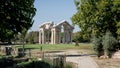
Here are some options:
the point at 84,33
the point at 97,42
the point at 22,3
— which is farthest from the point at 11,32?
the point at 84,33

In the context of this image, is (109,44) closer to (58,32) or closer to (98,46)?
(98,46)

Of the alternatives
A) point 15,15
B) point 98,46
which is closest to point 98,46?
point 98,46

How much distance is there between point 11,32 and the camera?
2822 cm

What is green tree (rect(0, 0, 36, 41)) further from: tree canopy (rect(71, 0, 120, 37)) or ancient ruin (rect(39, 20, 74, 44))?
ancient ruin (rect(39, 20, 74, 44))

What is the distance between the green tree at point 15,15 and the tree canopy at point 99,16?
2076cm

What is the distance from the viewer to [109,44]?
44344 millimetres

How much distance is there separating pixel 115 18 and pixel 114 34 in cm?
251

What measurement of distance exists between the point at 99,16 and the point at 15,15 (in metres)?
26.4

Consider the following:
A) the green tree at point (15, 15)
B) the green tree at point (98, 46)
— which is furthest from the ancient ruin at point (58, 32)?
the green tree at point (15, 15)

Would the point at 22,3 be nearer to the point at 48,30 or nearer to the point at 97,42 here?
the point at 97,42

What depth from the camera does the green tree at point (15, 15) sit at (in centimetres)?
2484

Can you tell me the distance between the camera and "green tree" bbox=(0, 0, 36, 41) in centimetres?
2484

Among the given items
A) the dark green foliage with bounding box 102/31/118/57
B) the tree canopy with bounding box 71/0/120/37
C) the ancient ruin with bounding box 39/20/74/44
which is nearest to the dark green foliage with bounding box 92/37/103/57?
the dark green foliage with bounding box 102/31/118/57

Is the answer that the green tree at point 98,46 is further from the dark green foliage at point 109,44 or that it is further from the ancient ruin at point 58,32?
the ancient ruin at point 58,32
